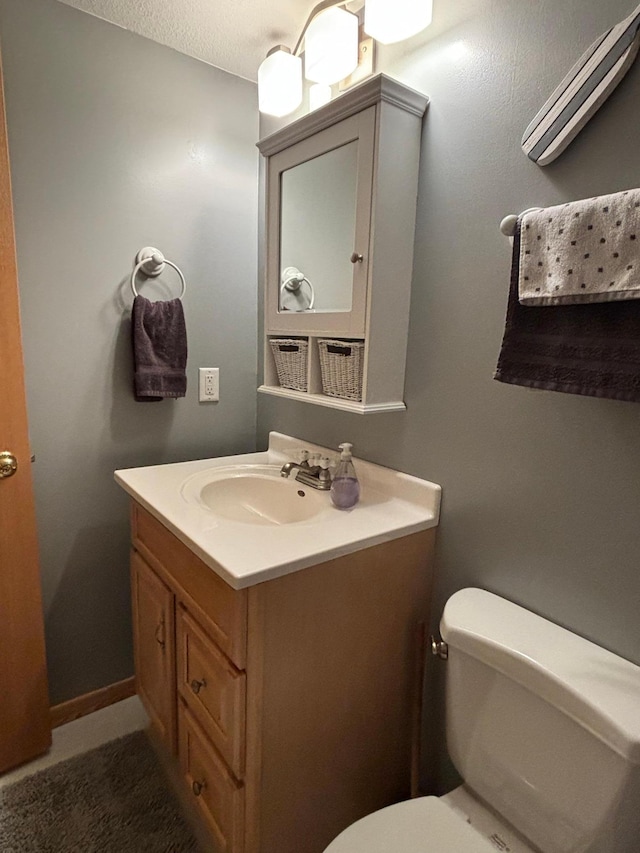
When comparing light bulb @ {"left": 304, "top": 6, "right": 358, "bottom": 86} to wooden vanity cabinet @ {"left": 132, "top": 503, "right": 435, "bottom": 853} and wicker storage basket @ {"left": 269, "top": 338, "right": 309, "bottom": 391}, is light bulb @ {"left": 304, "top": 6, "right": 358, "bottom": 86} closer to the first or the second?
wicker storage basket @ {"left": 269, "top": 338, "right": 309, "bottom": 391}

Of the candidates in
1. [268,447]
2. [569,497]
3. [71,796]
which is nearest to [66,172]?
[268,447]

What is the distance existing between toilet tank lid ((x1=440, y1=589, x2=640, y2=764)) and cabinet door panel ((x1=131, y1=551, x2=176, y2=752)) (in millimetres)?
737

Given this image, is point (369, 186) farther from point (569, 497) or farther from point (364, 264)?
point (569, 497)

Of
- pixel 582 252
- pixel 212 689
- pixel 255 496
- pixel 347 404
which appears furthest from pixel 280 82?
pixel 212 689

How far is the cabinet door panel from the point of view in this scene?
1295mm

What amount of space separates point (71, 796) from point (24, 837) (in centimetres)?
14

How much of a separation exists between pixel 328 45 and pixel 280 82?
0.21 m

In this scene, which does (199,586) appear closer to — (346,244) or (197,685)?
(197,685)

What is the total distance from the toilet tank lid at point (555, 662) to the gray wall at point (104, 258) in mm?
1152

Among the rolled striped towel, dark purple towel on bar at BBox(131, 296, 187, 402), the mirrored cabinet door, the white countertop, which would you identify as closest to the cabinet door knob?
the white countertop

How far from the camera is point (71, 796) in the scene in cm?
141

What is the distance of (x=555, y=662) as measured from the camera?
0.88 metres

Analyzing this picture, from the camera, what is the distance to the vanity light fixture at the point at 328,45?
1100 mm

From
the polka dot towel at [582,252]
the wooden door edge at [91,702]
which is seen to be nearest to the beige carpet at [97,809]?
the wooden door edge at [91,702]
